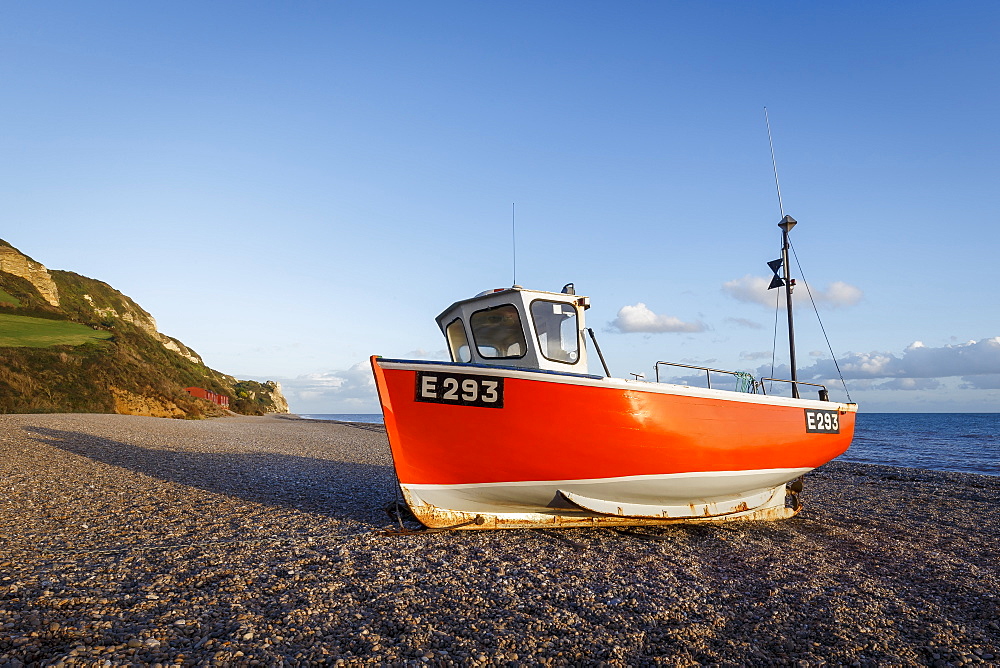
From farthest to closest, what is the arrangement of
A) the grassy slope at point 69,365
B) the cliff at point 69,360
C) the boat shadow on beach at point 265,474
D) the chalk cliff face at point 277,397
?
1. the chalk cliff face at point 277,397
2. the cliff at point 69,360
3. the grassy slope at point 69,365
4. the boat shadow on beach at point 265,474

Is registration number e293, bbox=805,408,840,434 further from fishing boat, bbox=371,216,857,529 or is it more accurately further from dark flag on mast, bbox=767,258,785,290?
dark flag on mast, bbox=767,258,785,290

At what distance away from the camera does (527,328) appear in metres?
7.52

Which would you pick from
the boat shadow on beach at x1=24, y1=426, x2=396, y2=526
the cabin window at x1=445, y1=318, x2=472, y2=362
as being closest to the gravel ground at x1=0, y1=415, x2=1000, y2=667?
the boat shadow on beach at x1=24, y1=426, x2=396, y2=526

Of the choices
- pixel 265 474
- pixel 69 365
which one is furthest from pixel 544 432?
pixel 69 365

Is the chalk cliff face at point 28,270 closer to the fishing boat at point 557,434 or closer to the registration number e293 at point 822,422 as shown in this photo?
the fishing boat at point 557,434

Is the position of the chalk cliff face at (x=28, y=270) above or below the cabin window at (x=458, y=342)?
above

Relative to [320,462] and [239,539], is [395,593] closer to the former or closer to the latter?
[239,539]

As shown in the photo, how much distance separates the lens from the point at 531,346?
7.49 metres

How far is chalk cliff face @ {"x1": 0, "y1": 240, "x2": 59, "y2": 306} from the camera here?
4012 cm

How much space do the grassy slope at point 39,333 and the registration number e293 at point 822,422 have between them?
123ft

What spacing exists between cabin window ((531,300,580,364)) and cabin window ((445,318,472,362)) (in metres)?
1.26

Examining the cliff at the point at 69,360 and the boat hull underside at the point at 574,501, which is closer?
the boat hull underside at the point at 574,501

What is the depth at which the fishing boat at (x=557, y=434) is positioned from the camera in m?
6.37

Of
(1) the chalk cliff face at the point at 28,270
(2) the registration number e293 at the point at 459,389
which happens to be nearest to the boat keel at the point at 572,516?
(2) the registration number e293 at the point at 459,389
